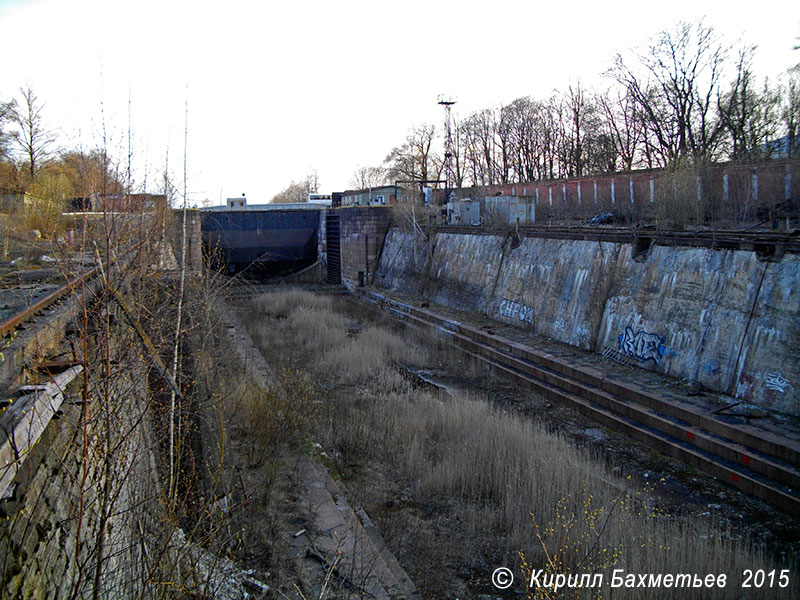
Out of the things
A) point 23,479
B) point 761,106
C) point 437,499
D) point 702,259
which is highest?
point 761,106

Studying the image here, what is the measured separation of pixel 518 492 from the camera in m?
6.36

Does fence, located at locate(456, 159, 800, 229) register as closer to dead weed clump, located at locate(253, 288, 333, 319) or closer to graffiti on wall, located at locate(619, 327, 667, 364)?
graffiti on wall, located at locate(619, 327, 667, 364)

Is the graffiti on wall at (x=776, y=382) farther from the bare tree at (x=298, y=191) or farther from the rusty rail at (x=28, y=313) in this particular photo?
the bare tree at (x=298, y=191)

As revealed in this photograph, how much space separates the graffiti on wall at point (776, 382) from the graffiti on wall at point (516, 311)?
6218 millimetres

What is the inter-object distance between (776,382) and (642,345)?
2.56m

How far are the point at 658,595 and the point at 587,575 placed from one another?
0.53 meters

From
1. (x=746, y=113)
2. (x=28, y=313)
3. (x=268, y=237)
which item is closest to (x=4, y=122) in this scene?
(x=268, y=237)

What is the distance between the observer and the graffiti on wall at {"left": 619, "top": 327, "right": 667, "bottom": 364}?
948cm

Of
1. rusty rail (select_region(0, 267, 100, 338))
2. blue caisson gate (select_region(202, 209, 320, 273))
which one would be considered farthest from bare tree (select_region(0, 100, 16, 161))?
rusty rail (select_region(0, 267, 100, 338))

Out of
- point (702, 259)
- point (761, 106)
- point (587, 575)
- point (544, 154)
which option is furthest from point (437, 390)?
point (544, 154)

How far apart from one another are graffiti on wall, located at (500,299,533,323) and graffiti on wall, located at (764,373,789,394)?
622 centimetres

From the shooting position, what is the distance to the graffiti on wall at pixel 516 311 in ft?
44.6

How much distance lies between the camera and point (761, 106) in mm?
26016

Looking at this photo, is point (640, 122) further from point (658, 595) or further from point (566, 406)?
point (658, 595)
